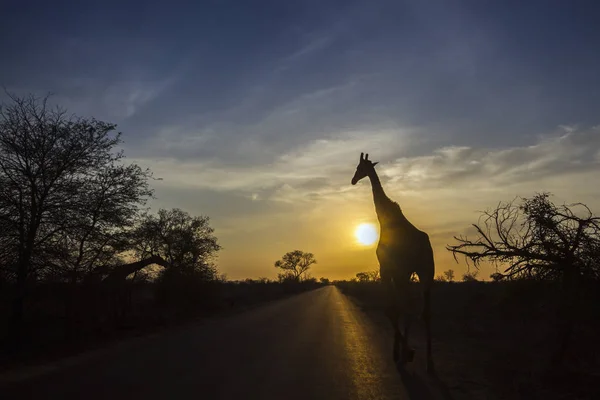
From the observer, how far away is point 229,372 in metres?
9.61

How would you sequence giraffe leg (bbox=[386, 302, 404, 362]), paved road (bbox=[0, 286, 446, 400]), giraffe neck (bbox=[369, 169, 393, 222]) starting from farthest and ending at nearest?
giraffe neck (bbox=[369, 169, 393, 222]) → giraffe leg (bbox=[386, 302, 404, 362]) → paved road (bbox=[0, 286, 446, 400])

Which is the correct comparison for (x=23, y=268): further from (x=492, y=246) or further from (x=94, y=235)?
(x=492, y=246)

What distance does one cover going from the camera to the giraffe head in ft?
44.6

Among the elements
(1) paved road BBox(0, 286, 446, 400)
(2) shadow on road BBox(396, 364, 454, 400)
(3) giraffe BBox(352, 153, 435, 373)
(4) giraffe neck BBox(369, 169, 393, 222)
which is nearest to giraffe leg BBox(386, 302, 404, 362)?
(3) giraffe BBox(352, 153, 435, 373)

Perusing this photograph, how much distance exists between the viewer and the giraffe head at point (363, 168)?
13586 millimetres

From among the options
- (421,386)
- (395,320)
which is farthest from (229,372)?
(395,320)

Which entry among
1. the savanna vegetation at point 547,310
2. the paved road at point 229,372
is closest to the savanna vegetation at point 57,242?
the paved road at point 229,372

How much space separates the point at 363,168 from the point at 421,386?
6.46 m

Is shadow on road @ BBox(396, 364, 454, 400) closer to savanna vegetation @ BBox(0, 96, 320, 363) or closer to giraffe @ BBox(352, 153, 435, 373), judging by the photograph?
giraffe @ BBox(352, 153, 435, 373)

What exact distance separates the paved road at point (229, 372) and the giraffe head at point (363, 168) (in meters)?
4.55

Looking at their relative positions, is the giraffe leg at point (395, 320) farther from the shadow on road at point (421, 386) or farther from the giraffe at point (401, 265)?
the shadow on road at point (421, 386)

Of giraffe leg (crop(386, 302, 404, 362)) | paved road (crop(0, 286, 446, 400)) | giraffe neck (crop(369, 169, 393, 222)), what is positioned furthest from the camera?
giraffe neck (crop(369, 169, 393, 222))

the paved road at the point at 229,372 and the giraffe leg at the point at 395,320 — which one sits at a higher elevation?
the giraffe leg at the point at 395,320

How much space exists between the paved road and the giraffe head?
455 cm
